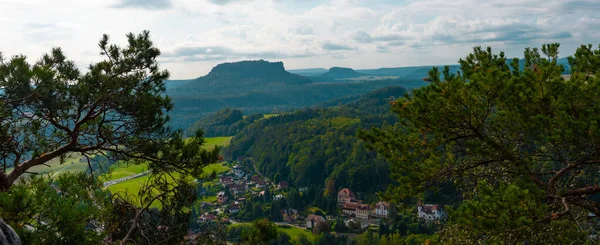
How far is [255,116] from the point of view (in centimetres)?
14712

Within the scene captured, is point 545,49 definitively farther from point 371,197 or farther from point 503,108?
point 371,197

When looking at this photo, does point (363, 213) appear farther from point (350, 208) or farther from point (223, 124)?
point (223, 124)

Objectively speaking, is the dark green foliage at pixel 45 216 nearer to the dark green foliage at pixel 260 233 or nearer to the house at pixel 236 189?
the dark green foliage at pixel 260 233

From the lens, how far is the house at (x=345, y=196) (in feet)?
236

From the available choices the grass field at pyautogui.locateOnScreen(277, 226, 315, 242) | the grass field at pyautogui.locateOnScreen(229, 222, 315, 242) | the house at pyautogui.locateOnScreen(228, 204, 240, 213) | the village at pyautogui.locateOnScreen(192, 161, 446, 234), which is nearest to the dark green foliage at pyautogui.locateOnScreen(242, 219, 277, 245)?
the grass field at pyautogui.locateOnScreen(229, 222, 315, 242)

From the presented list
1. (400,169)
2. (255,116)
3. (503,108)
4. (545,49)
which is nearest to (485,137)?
(503,108)

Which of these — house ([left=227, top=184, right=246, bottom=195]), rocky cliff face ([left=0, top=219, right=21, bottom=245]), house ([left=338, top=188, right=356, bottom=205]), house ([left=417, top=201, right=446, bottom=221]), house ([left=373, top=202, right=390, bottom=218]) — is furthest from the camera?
house ([left=227, top=184, right=246, bottom=195])

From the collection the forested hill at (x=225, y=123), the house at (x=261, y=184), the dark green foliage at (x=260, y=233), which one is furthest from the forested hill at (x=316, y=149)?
the dark green foliage at (x=260, y=233)

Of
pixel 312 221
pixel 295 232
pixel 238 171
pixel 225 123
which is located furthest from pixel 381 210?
pixel 225 123

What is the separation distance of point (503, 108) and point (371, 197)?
6990cm

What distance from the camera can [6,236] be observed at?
3537 mm

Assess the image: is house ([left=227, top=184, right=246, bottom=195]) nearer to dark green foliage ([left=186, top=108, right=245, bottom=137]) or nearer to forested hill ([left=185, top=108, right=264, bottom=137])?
forested hill ([left=185, top=108, right=264, bottom=137])

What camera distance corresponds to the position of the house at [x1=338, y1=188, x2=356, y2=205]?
71838 mm

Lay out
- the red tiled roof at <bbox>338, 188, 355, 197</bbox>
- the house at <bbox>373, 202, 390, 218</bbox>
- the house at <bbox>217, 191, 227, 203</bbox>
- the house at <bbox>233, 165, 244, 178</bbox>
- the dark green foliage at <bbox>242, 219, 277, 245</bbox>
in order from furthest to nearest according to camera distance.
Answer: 1. the house at <bbox>233, 165, 244, 178</bbox>
2. the red tiled roof at <bbox>338, 188, 355, 197</bbox>
3. the house at <bbox>217, 191, 227, 203</bbox>
4. the house at <bbox>373, 202, 390, 218</bbox>
5. the dark green foliage at <bbox>242, 219, 277, 245</bbox>
